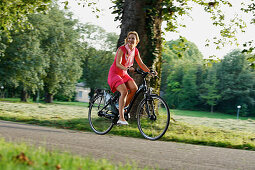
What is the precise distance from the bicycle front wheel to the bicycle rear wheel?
873mm

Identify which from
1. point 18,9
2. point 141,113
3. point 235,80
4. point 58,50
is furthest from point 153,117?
point 235,80

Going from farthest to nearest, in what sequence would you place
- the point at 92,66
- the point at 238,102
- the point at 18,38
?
the point at 238,102 < the point at 92,66 < the point at 18,38

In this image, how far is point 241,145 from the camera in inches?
251

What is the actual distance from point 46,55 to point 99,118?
1249 inches

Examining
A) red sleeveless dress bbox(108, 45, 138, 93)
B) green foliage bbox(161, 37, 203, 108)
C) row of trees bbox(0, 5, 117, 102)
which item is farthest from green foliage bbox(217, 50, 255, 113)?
red sleeveless dress bbox(108, 45, 138, 93)

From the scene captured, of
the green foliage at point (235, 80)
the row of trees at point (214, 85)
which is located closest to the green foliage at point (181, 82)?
the row of trees at point (214, 85)

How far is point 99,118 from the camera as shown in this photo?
725 centimetres

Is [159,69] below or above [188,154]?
above

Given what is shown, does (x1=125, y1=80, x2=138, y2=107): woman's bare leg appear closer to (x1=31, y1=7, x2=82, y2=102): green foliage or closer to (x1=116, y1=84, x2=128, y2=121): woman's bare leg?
(x1=116, y1=84, x2=128, y2=121): woman's bare leg

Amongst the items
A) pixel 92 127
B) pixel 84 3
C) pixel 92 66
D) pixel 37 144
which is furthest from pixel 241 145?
pixel 92 66

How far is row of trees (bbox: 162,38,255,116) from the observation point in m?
61.3

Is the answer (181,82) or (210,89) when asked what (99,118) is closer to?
(210,89)

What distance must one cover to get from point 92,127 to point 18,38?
29.3 meters

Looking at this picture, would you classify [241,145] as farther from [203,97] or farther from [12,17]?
[203,97]
